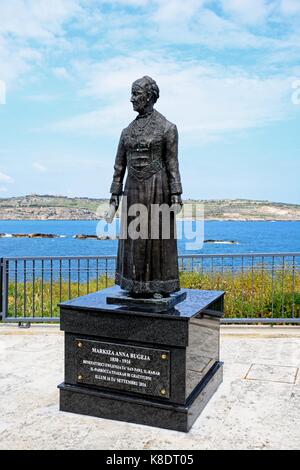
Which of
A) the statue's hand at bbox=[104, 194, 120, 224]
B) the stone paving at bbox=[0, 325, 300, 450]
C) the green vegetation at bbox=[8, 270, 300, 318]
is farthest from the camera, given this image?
the green vegetation at bbox=[8, 270, 300, 318]

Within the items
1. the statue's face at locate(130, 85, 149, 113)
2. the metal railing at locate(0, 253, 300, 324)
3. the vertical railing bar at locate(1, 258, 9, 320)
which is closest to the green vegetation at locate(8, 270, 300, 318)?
the metal railing at locate(0, 253, 300, 324)

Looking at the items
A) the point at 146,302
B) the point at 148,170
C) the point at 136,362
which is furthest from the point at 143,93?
the point at 136,362

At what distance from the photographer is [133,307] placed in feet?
14.3

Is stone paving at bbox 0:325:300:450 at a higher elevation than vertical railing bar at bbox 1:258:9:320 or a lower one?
lower

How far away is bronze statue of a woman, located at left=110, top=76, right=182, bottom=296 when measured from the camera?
4391 mm

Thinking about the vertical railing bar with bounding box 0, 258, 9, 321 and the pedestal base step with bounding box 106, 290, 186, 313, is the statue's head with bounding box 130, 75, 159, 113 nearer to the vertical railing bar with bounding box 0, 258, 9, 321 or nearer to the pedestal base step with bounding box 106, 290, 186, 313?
the pedestal base step with bounding box 106, 290, 186, 313

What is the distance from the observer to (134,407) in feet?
13.9

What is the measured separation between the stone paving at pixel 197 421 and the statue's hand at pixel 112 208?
6.54 feet

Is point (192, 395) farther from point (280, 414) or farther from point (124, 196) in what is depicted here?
point (124, 196)

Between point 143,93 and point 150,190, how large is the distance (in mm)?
956

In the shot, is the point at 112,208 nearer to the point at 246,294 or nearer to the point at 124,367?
the point at 124,367

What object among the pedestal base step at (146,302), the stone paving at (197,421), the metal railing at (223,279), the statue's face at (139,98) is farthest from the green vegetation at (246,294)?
the statue's face at (139,98)

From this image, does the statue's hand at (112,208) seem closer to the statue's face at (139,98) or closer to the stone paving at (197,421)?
the statue's face at (139,98)
